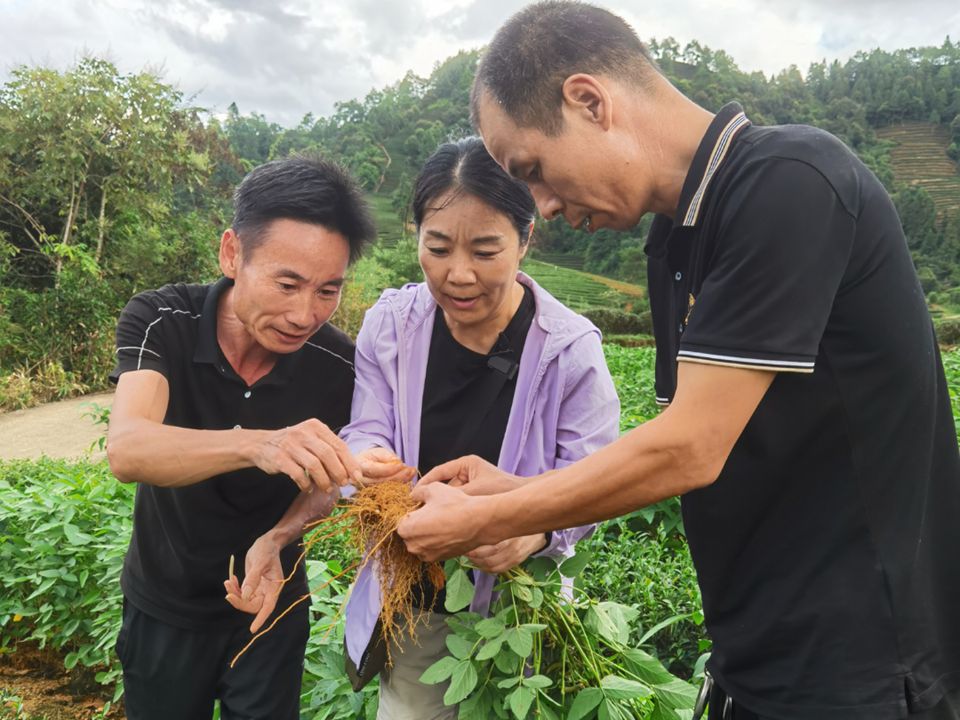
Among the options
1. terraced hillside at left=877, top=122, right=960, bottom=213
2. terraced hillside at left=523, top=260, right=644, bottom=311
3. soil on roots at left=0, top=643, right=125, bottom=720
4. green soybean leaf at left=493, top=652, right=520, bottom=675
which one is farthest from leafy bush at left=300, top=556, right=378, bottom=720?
terraced hillside at left=877, top=122, right=960, bottom=213

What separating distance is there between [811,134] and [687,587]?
102 inches

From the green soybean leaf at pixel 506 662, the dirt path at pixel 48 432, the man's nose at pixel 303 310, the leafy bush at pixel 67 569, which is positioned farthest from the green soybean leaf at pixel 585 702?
the dirt path at pixel 48 432

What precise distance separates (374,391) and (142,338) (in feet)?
1.83

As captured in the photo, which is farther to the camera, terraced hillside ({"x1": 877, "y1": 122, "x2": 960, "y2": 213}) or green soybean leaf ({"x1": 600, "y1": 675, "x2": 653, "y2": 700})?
terraced hillside ({"x1": 877, "y1": 122, "x2": 960, "y2": 213})

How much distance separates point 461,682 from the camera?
1.53m

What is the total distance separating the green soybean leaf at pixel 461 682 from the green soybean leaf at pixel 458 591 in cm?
11

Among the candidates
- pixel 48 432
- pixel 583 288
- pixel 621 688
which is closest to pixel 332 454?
pixel 621 688

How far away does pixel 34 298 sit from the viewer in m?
11.4

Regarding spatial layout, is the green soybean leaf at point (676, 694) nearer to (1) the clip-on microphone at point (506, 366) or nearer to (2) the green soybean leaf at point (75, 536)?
(1) the clip-on microphone at point (506, 366)

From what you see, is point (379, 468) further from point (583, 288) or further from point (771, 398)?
point (583, 288)

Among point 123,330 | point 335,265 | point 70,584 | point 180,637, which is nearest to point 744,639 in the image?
point 335,265

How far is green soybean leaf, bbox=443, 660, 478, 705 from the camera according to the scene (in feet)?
4.96

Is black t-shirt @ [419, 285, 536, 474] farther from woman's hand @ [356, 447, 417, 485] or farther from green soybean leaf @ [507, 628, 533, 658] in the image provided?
green soybean leaf @ [507, 628, 533, 658]

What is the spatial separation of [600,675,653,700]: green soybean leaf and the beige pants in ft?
1.52
